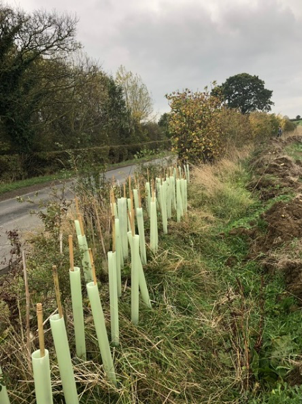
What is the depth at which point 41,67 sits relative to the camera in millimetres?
16141

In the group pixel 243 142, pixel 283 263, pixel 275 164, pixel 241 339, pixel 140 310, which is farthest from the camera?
pixel 243 142

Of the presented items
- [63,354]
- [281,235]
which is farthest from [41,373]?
[281,235]

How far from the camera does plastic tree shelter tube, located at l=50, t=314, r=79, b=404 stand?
1.40 m

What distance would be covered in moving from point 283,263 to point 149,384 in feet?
6.55

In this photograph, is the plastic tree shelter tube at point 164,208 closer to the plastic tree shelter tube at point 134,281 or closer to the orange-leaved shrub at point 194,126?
the plastic tree shelter tube at point 134,281

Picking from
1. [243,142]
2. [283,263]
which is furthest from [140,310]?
[243,142]

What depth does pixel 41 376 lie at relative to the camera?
1286mm

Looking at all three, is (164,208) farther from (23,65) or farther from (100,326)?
(23,65)

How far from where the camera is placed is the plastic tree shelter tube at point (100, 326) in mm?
1711

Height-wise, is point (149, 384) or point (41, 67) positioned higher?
point (41, 67)

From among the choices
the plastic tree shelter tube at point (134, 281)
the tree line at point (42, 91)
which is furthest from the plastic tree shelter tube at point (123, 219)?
the tree line at point (42, 91)

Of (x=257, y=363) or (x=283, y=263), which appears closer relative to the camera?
(x=257, y=363)

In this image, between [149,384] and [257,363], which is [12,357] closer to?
[149,384]

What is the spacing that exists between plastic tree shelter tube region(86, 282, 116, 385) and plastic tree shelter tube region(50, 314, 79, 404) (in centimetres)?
29
